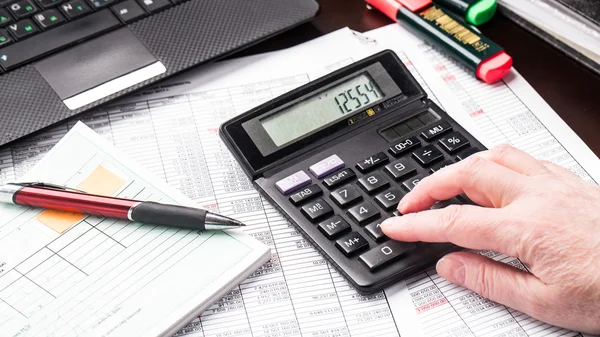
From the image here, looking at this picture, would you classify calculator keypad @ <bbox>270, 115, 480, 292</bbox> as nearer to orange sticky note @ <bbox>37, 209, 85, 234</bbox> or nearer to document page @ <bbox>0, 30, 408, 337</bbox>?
document page @ <bbox>0, 30, 408, 337</bbox>

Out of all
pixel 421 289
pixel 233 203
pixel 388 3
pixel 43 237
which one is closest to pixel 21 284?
pixel 43 237

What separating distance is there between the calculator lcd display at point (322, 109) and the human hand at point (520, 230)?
0.43ft

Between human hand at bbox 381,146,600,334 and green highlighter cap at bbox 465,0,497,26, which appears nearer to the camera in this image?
human hand at bbox 381,146,600,334

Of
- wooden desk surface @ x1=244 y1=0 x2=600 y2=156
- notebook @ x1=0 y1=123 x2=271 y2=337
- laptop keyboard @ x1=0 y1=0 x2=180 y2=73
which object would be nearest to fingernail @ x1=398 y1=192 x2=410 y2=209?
notebook @ x1=0 y1=123 x2=271 y2=337

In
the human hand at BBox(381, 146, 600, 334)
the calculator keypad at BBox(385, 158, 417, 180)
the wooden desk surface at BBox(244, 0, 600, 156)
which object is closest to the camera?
the human hand at BBox(381, 146, 600, 334)

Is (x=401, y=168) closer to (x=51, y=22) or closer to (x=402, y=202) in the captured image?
(x=402, y=202)

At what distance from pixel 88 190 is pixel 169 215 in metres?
0.09

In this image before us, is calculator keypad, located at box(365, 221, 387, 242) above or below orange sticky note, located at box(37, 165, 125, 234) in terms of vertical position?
above

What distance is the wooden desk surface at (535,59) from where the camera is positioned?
0.77 meters

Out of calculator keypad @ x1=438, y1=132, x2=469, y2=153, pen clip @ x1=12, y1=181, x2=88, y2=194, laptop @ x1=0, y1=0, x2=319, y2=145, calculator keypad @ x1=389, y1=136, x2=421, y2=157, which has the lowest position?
pen clip @ x1=12, y1=181, x2=88, y2=194

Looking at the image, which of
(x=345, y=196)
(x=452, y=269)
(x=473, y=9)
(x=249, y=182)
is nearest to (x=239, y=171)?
(x=249, y=182)

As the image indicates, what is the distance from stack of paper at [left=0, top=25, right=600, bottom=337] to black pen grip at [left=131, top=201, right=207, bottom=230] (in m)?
0.06

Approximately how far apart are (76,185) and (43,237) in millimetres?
60

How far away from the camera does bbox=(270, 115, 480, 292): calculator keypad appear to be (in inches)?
23.5
